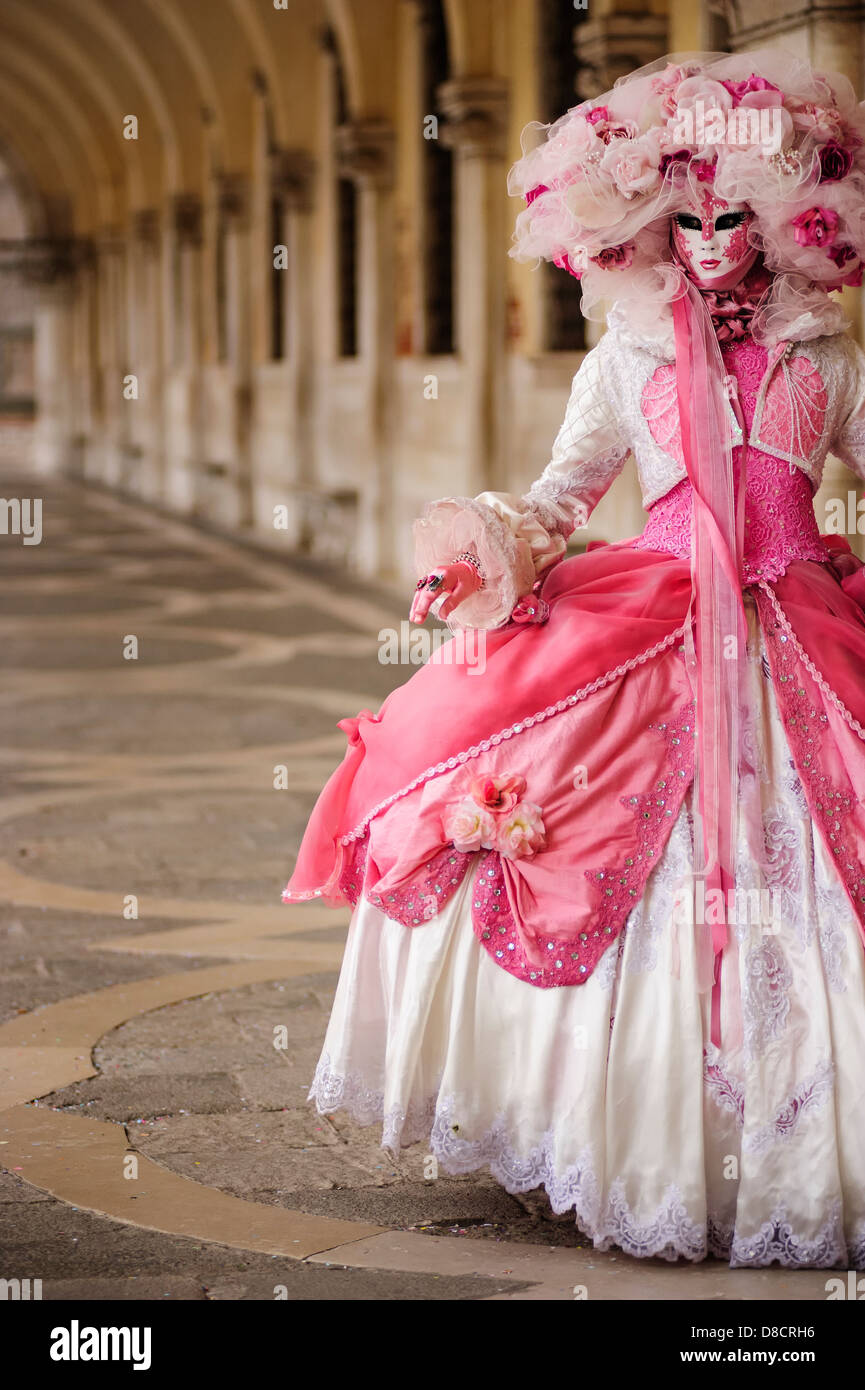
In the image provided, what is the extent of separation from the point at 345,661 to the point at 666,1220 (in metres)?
7.45

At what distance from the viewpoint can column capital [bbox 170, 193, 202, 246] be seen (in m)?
23.6

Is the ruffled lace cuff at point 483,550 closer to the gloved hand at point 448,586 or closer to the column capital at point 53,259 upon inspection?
the gloved hand at point 448,586

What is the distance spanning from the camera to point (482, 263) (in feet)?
41.8

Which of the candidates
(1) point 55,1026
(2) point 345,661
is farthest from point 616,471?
(2) point 345,661

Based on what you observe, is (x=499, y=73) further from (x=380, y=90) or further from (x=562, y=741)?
(x=562, y=741)

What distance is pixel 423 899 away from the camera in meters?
3.20

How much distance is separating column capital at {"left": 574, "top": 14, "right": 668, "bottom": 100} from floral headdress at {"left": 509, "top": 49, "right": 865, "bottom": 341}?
6609 millimetres

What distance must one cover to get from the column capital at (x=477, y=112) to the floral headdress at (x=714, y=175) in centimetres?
937

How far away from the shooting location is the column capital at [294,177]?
17.5 meters

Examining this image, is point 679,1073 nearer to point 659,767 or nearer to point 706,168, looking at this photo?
point 659,767

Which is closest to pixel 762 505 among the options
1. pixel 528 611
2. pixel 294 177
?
pixel 528 611

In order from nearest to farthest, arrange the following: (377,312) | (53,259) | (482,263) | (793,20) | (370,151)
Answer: (793,20) → (482,263) → (370,151) → (377,312) → (53,259)

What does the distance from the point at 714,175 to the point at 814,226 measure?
0.62 ft

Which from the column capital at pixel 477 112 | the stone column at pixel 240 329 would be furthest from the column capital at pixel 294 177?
the column capital at pixel 477 112
